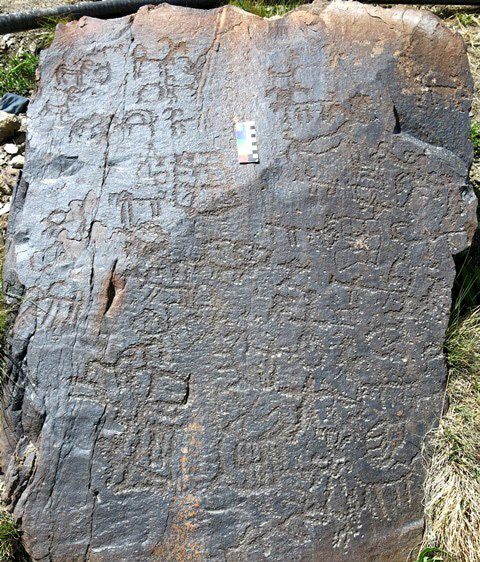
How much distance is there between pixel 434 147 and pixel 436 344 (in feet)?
2.33

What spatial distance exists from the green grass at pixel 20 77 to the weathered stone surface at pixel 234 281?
Answer: 0.69m

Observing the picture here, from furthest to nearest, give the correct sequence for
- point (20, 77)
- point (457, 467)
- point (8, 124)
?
point (20, 77), point (8, 124), point (457, 467)

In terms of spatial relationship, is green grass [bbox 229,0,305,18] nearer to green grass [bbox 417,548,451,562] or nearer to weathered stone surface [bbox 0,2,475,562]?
weathered stone surface [bbox 0,2,475,562]

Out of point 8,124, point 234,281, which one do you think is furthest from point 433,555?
point 8,124

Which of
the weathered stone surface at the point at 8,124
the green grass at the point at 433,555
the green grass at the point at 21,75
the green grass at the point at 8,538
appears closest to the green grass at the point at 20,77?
the green grass at the point at 21,75

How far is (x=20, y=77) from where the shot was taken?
11.7ft

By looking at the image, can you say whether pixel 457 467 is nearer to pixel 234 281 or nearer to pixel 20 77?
pixel 234 281

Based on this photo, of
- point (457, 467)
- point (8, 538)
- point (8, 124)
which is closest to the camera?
point (8, 538)

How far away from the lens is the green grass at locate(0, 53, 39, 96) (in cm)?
357

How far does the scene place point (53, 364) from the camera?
2484 millimetres

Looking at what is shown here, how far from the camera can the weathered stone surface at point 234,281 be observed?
2410 mm

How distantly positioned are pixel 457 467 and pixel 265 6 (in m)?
2.20

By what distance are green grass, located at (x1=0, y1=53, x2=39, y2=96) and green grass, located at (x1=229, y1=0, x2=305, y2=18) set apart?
939mm

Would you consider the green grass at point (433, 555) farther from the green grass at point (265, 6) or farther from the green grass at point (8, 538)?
the green grass at point (265, 6)
